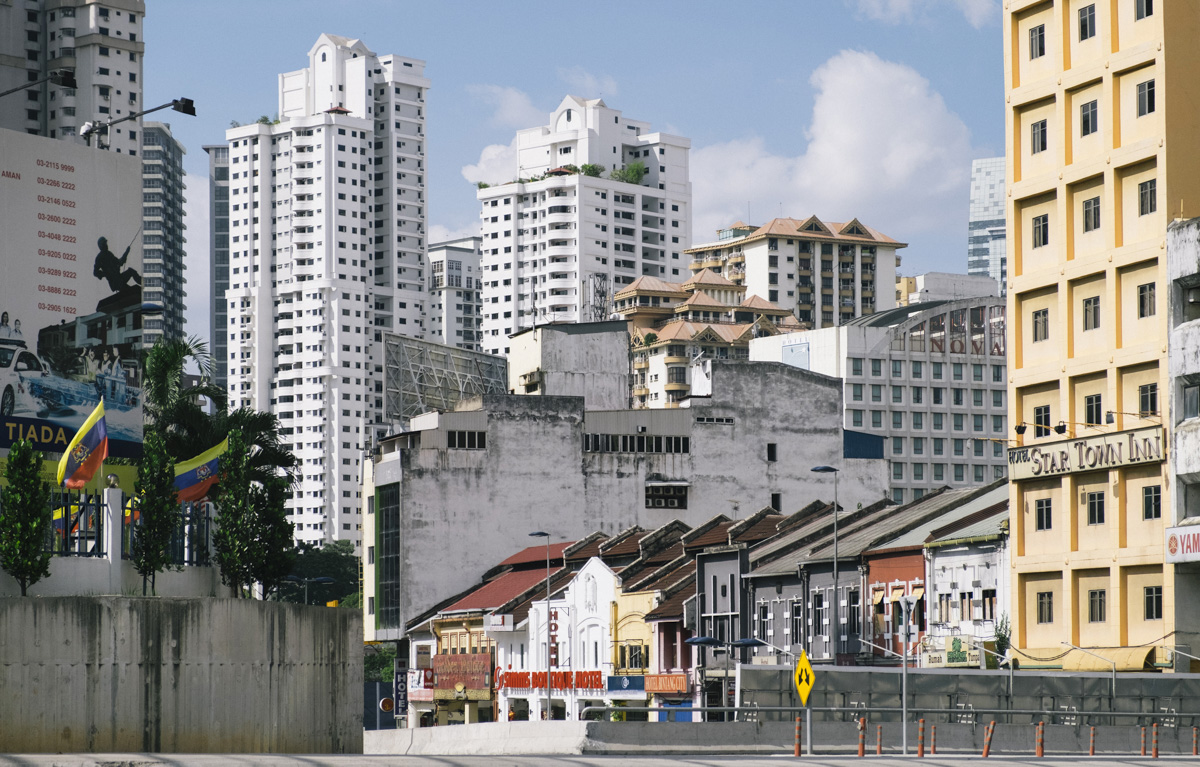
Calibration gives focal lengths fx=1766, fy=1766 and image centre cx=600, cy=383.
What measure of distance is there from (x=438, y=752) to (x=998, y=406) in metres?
115

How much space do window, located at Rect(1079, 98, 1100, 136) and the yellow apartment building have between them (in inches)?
2.9

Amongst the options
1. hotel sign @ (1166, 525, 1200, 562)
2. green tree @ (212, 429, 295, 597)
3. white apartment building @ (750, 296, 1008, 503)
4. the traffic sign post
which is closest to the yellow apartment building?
hotel sign @ (1166, 525, 1200, 562)

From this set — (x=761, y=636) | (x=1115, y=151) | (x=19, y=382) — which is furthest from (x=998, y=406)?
(x=19, y=382)

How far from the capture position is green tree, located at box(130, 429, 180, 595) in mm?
35156

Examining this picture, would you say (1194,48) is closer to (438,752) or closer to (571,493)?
(438,752)

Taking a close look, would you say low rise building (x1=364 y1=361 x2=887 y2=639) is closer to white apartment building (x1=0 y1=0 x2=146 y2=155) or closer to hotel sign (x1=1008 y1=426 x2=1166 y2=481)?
Answer: hotel sign (x1=1008 y1=426 x2=1166 y2=481)

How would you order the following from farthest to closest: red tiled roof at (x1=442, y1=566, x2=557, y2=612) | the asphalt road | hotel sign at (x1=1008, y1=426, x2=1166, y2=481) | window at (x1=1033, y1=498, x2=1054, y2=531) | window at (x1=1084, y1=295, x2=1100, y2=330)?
red tiled roof at (x1=442, y1=566, x2=557, y2=612)
window at (x1=1033, y1=498, x2=1054, y2=531)
window at (x1=1084, y1=295, x2=1100, y2=330)
hotel sign at (x1=1008, y1=426, x2=1166, y2=481)
the asphalt road

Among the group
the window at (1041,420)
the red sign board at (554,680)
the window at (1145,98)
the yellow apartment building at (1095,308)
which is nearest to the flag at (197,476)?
the yellow apartment building at (1095,308)

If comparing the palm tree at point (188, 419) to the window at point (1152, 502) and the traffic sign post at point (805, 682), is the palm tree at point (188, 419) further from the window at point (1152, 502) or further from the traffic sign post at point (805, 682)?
the window at point (1152, 502)

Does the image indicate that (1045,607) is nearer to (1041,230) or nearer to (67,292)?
(1041,230)

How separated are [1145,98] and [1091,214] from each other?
4339mm

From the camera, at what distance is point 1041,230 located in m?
61.2

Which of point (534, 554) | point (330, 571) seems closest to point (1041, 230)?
point (534, 554)

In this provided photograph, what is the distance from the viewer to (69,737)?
3181 cm
